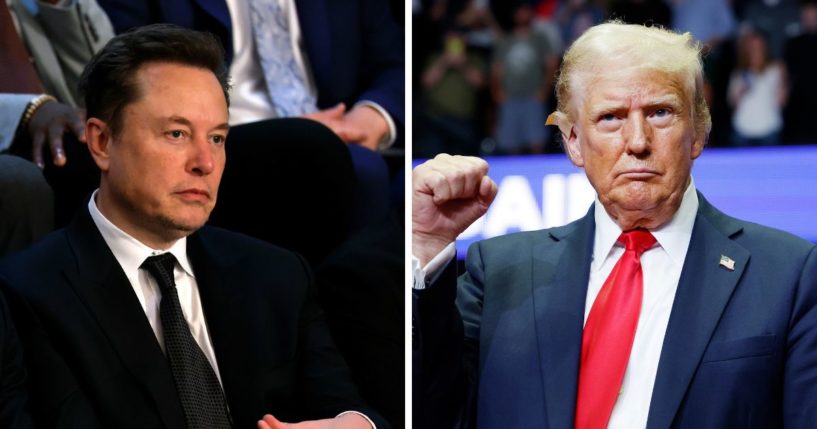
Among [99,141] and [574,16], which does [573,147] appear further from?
[574,16]

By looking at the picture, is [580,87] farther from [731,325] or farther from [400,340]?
[400,340]

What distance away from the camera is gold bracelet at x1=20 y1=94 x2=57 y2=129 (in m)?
2.30

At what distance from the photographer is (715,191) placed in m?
2.26

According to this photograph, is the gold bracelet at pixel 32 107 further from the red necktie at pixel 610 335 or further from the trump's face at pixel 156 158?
the red necktie at pixel 610 335

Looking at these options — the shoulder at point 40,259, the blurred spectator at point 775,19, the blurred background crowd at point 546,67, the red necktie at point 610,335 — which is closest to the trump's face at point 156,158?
the shoulder at point 40,259

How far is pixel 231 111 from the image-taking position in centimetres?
250

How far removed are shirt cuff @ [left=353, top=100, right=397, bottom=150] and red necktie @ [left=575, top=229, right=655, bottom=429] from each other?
2.29ft

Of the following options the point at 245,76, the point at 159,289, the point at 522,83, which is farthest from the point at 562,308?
the point at 522,83

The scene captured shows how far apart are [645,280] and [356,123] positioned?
32.5 inches

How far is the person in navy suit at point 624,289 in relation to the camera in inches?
81.0

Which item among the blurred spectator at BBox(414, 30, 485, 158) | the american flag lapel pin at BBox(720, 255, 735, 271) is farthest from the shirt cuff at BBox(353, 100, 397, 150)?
the blurred spectator at BBox(414, 30, 485, 158)

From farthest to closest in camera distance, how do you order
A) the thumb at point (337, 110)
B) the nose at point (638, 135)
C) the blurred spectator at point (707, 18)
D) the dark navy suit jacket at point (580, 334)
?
1. the blurred spectator at point (707, 18)
2. the thumb at point (337, 110)
3. the nose at point (638, 135)
4. the dark navy suit jacket at point (580, 334)

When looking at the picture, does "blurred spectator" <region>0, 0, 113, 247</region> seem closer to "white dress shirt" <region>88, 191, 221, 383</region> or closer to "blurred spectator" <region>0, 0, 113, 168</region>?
"blurred spectator" <region>0, 0, 113, 168</region>

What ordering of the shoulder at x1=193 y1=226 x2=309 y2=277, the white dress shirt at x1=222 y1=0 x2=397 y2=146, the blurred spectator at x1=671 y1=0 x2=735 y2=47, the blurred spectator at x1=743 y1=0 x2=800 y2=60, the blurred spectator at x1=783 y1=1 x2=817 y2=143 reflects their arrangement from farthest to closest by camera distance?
1. the blurred spectator at x1=743 y1=0 x2=800 y2=60
2. the blurred spectator at x1=671 y1=0 x2=735 y2=47
3. the blurred spectator at x1=783 y1=1 x2=817 y2=143
4. the white dress shirt at x1=222 y1=0 x2=397 y2=146
5. the shoulder at x1=193 y1=226 x2=309 y2=277
